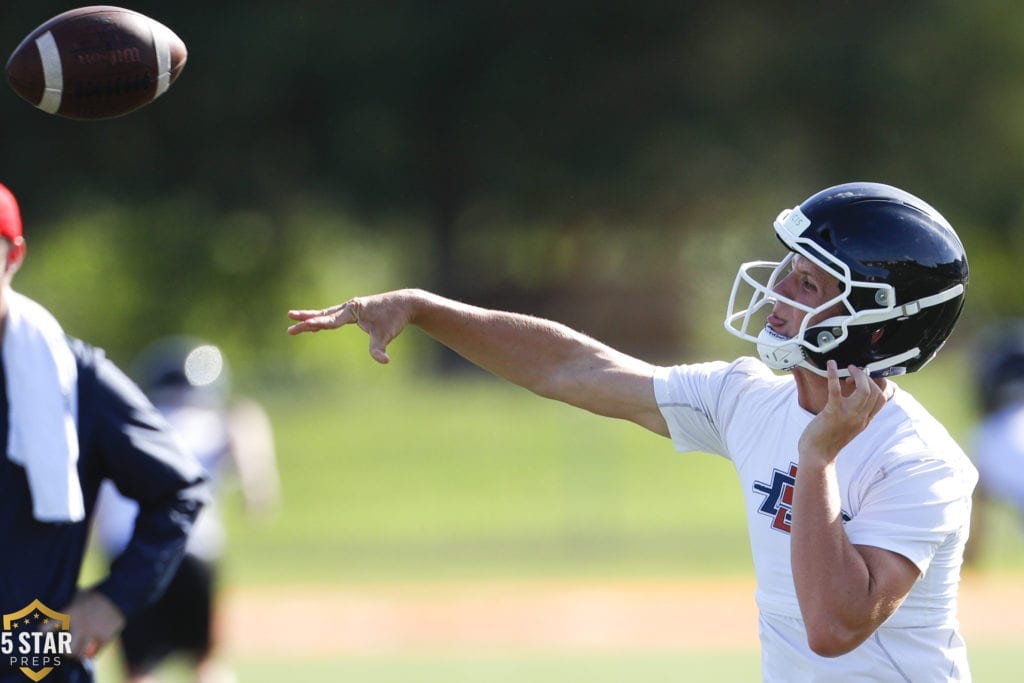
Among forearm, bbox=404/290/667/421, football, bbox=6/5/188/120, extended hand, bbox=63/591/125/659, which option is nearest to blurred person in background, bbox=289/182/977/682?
forearm, bbox=404/290/667/421

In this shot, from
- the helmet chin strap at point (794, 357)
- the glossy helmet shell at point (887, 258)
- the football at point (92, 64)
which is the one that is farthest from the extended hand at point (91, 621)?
the glossy helmet shell at point (887, 258)

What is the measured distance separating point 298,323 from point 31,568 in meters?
1.09

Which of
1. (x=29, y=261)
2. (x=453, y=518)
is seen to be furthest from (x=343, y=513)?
(x=29, y=261)

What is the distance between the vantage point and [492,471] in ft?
67.3

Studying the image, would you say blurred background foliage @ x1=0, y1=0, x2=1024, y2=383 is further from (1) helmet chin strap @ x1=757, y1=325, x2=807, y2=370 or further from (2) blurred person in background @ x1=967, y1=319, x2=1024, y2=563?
(1) helmet chin strap @ x1=757, y1=325, x2=807, y2=370

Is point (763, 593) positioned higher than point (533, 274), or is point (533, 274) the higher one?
point (533, 274)

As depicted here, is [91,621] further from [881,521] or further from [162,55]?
[881,521]

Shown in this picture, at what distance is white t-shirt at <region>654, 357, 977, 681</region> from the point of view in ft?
11.4

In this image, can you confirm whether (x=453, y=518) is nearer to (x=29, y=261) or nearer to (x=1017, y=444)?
(x=1017, y=444)

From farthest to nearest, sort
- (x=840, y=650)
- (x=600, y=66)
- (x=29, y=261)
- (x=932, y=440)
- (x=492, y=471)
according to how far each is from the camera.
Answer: (x=29, y=261), (x=600, y=66), (x=492, y=471), (x=932, y=440), (x=840, y=650)

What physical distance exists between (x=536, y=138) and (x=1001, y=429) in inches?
780

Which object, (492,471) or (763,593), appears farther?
(492,471)

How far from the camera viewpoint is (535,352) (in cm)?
426

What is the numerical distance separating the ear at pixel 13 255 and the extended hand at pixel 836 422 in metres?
2.35
